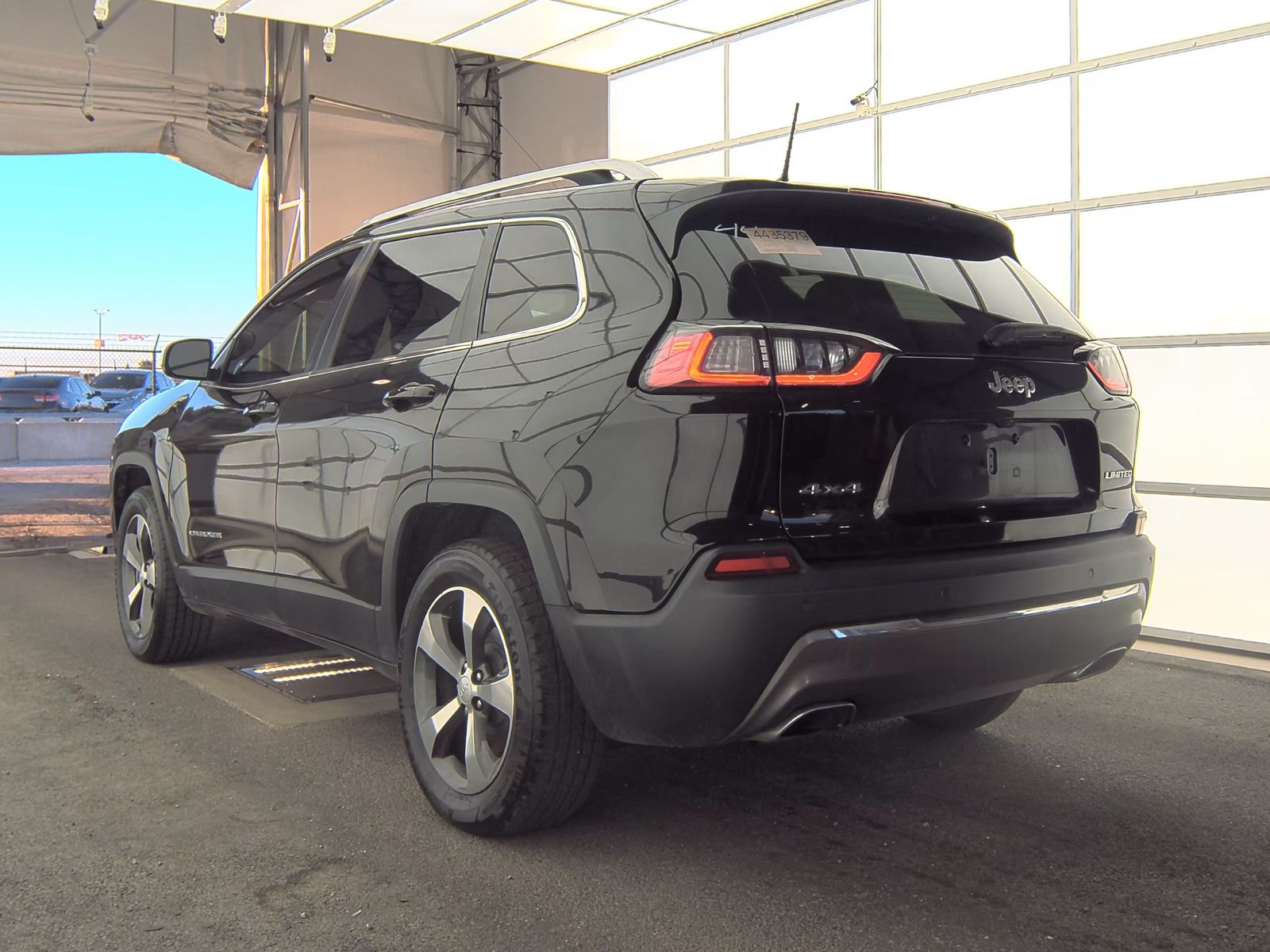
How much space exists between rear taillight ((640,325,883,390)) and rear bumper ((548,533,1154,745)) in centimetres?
43

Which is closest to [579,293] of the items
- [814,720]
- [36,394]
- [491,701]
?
[491,701]

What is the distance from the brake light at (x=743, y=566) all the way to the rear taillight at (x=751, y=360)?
395 millimetres

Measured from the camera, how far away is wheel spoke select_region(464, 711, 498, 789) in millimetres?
3346

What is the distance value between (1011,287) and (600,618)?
5.11 feet

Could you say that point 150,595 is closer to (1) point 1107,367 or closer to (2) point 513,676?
(2) point 513,676

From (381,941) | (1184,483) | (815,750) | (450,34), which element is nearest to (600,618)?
A: (381,941)

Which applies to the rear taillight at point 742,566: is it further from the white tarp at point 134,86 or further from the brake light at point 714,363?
the white tarp at point 134,86

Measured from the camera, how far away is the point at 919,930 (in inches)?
111

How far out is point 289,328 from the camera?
4812mm

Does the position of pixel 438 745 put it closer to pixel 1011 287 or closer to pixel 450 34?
pixel 1011 287

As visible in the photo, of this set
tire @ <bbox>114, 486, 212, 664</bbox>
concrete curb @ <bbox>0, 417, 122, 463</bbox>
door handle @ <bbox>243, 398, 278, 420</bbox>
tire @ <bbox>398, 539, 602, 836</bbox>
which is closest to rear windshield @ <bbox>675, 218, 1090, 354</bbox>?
tire @ <bbox>398, 539, 602, 836</bbox>

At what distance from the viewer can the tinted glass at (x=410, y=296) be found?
12.3 feet

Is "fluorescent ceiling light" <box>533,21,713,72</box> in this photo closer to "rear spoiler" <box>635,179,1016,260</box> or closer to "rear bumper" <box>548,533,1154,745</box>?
"rear spoiler" <box>635,179,1016,260</box>

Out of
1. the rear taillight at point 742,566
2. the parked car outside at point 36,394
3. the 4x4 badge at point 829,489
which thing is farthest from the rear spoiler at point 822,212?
the parked car outside at point 36,394
